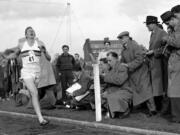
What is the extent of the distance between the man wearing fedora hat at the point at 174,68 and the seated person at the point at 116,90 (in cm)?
136

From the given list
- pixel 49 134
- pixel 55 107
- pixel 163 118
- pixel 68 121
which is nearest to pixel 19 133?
pixel 49 134

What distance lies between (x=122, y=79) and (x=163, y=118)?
51.5 inches

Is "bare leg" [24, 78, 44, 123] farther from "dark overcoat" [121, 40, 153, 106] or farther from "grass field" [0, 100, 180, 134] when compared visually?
"dark overcoat" [121, 40, 153, 106]

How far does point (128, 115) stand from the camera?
9.28m

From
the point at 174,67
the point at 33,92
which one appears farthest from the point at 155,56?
the point at 33,92

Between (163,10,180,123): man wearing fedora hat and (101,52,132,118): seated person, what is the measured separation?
1358mm

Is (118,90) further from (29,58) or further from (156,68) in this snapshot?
(29,58)

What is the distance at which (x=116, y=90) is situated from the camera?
9273 mm

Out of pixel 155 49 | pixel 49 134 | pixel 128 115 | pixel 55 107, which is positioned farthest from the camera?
pixel 55 107

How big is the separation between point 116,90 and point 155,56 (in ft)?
4.19

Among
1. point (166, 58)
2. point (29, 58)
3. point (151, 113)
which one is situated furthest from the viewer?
point (29, 58)

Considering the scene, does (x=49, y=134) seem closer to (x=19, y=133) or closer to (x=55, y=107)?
(x=19, y=133)

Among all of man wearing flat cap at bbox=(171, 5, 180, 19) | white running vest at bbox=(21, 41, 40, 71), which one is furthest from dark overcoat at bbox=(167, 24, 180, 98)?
white running vest at bbox=(21, 41, 40, 71)

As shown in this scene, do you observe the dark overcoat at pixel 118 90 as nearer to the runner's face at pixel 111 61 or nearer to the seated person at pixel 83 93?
the runner's face at pixel 111 61
